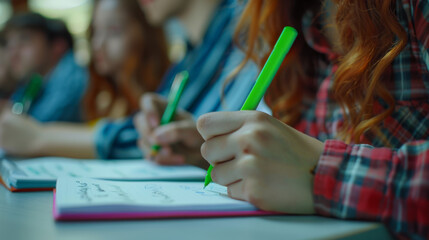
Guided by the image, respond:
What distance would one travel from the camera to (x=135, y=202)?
290mm

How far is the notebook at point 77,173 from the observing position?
40cm

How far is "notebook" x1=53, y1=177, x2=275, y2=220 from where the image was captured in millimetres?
271

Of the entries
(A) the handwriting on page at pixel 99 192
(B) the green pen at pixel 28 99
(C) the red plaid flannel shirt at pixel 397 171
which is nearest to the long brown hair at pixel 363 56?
(C) the red plaid flannel shirt at pixel 397 171

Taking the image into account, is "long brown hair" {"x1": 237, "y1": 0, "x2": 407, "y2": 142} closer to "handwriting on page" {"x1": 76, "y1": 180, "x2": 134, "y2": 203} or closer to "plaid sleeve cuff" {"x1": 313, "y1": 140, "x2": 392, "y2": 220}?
"plaid sleeve cuff" {"x1": 313, "y1": 140, "x2": 392, "y2": 220}

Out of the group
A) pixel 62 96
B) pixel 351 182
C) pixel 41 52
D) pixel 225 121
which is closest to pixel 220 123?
pixel 225 121

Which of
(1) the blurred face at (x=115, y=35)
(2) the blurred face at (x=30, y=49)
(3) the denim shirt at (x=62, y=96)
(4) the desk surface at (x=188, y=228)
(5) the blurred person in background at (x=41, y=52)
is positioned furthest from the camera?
(2) the blurred face at (x=30, y=49)

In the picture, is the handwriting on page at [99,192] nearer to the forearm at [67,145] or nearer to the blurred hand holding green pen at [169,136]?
the blurred hand holding green pen at [169,136]

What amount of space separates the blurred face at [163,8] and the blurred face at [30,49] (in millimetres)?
889

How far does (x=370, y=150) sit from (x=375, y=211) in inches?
2.1

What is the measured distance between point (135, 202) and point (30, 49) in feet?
5.17

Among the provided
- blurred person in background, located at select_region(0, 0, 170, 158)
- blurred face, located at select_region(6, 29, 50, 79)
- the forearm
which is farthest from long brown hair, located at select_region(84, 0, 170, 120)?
blurred face, located at select_region(6, 29, 50, 79)

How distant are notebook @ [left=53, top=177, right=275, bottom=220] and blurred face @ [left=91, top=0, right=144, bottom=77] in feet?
2.82

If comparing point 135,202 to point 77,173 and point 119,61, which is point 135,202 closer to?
point 77,173

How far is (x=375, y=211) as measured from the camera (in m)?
0.28
